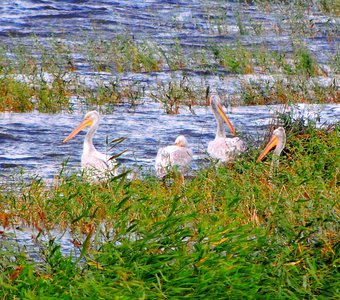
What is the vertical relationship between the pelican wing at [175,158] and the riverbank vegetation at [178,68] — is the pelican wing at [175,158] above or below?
above

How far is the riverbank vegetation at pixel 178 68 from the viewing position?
14.5 metres

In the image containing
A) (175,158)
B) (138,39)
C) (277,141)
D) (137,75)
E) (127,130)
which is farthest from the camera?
(138,39)

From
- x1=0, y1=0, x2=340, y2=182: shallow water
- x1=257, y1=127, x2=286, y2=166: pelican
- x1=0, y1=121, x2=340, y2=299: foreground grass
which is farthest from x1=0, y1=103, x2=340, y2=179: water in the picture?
x1=0, y1=121, x2=340, y2=299: foreground grass

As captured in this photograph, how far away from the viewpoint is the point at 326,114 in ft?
45.4

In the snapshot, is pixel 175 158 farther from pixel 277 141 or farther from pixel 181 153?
pixel 277 141

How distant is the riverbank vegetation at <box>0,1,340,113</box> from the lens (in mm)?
14539

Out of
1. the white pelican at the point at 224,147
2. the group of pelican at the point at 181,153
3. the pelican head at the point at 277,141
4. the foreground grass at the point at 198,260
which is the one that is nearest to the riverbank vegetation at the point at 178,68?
the white pelican at the point at 224,147

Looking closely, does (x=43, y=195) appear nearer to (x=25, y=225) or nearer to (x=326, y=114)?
(x=25, y=225)

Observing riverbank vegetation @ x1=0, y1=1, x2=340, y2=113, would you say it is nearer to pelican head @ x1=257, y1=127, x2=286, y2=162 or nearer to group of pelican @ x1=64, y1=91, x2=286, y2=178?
group of pelican @ x1=64, y1=91, x2=286, y2=178

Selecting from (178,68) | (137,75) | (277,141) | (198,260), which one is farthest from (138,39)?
(198,260)

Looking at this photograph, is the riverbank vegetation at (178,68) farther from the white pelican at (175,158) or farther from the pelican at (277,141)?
the pelican at (277,141)

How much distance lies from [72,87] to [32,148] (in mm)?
3109

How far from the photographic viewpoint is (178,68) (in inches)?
685

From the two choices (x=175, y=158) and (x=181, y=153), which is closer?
(x=175, y=158)
